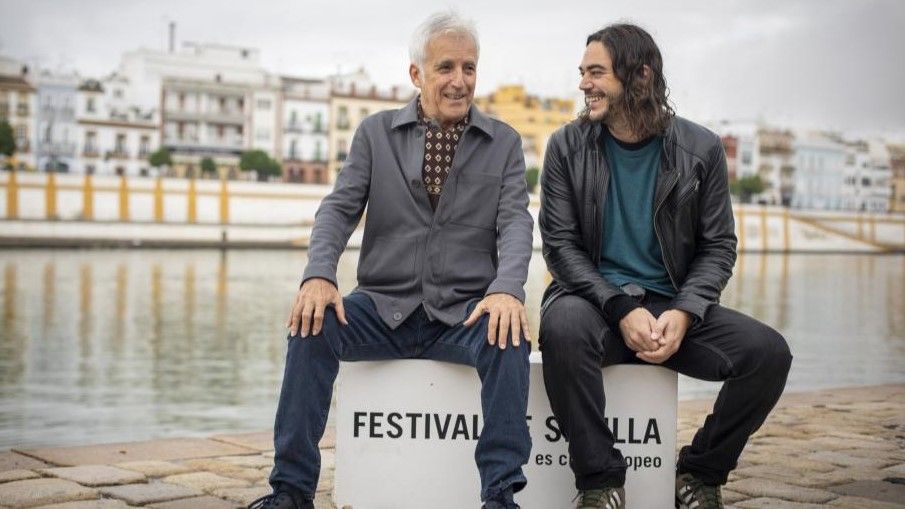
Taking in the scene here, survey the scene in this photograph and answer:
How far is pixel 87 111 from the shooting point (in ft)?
186

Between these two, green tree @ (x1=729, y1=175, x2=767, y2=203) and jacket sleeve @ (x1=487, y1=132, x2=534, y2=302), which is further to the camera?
green tree @ (x1=729, y1=175, x2=767, y2=203)

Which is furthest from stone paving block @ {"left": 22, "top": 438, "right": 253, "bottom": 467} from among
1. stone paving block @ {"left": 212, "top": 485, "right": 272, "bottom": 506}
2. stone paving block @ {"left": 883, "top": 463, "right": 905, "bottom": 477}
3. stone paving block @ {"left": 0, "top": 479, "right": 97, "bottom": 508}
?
stone paving block @ {"left": 883, "top": 463, "right": 905, "bottom": 477}

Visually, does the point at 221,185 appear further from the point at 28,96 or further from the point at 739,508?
the point at 739,508

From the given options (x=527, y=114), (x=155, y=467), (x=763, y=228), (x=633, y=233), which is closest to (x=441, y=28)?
(x=633, y=233)

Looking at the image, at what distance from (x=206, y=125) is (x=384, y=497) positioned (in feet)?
190

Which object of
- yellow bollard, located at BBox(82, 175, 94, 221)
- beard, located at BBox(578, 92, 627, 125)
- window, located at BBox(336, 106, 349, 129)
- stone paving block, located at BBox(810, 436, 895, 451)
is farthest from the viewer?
window, located at BBox(336, 106, 349, 129)

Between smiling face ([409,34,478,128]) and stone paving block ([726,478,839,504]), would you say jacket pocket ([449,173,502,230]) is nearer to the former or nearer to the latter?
smiling face ([409,34,478,128])

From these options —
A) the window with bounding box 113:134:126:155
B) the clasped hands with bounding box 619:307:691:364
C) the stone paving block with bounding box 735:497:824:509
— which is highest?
the window with bounding box 113:134:126:155

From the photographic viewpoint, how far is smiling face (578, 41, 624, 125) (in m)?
2.98

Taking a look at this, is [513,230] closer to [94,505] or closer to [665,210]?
[665,210]

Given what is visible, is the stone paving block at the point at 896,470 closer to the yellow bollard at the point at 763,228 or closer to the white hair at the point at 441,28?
the white hair at the point at 441,28

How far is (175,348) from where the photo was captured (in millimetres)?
9820

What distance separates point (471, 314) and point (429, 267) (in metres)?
0.18

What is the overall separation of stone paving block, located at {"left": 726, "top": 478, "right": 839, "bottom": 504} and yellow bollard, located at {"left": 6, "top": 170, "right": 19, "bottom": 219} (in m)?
45.2
